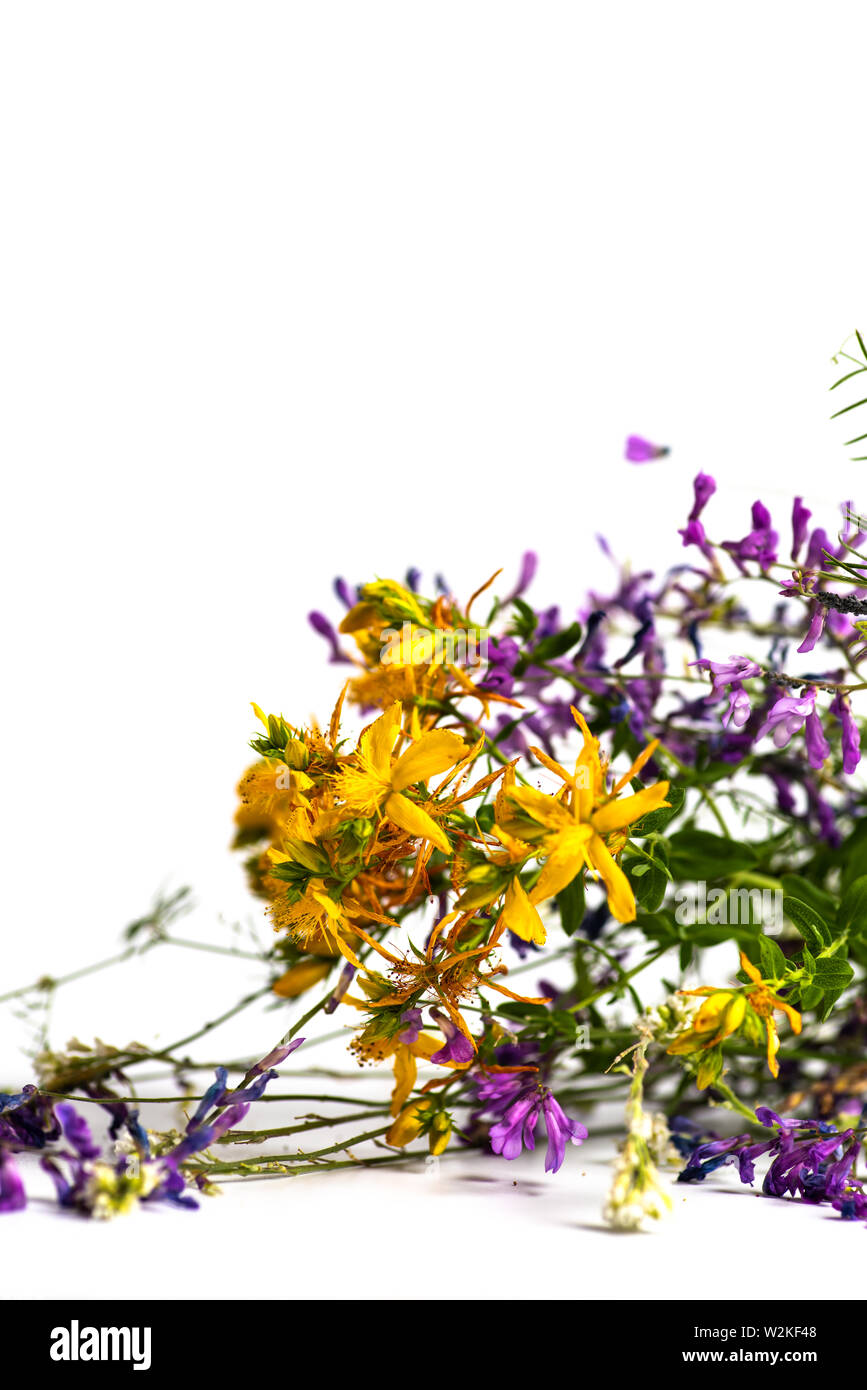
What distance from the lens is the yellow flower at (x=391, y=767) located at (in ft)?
1.48

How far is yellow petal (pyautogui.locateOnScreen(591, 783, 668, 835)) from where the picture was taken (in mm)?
427

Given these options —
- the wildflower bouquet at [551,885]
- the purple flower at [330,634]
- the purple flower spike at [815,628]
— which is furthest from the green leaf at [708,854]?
the purple flower at [330,634]

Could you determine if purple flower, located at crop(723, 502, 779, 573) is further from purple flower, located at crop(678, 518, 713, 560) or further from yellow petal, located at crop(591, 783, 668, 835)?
yellow petal, located at crop(591, 783, 668, 835)

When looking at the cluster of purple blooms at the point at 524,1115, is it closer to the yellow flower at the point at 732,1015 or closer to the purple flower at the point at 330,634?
the yellow flower at the point at 732,1015

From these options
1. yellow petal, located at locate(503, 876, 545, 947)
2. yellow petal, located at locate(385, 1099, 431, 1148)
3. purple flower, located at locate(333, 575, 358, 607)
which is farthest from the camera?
purple flower, located at locate(333, 575, 358, 607)

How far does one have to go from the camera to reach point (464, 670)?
554 mm

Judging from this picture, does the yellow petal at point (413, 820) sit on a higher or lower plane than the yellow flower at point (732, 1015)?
higher

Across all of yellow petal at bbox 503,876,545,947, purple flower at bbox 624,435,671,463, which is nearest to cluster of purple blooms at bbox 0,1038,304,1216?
yellow petal at bbox 503,876,545,947

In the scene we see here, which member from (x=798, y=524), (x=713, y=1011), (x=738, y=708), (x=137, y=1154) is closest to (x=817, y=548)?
(x=798, y=524)

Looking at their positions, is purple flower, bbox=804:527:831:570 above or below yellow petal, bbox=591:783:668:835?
above
